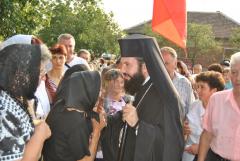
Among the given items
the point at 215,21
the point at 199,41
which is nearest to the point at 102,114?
the point at 199,41

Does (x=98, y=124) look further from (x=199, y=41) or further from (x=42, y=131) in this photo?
(x=199, y=41)

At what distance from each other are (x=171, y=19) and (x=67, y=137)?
309cm

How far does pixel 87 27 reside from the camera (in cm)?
4725

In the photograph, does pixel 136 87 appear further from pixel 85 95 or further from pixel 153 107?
pixel 85 95

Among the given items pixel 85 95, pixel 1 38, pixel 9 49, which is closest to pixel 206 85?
pixel 85 95

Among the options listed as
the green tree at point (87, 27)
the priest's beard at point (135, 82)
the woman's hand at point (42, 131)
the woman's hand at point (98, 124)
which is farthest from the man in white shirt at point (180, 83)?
the green tree at point (87, 27)

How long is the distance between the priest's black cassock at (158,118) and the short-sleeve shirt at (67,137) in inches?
22.5

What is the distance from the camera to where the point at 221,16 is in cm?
6969

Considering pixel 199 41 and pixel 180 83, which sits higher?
pixel 180 83

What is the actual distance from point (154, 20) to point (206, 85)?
4.85ft

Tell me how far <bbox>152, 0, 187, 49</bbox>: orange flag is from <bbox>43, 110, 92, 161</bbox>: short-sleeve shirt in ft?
9.40

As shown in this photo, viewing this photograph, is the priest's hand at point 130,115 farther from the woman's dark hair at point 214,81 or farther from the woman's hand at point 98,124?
the woman's dark hair at point 214,81

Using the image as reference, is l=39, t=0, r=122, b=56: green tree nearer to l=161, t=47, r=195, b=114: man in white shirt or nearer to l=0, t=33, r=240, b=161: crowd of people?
l=161, t=47, r=195, b=114: man in white shirt

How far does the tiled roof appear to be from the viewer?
216ft
